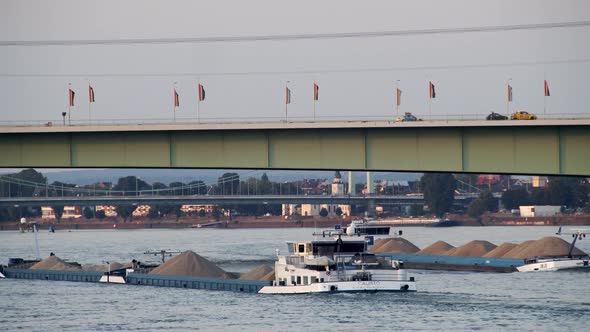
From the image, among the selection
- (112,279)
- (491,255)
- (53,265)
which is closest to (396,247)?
(491,255)

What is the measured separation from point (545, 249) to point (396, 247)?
26289 millimetres

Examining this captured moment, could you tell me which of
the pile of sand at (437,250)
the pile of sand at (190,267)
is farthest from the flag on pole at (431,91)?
the pile of sand at (437,250)

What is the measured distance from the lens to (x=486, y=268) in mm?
125438

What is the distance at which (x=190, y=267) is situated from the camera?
368ft

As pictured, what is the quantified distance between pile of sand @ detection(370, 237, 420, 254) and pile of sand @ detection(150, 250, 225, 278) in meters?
38.3

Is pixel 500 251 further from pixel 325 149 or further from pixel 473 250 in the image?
pixel 325 149

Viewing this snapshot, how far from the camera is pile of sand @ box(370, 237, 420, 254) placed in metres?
148

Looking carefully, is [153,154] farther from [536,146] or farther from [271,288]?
[536,146]

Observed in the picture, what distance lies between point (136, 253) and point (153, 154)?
79378mm

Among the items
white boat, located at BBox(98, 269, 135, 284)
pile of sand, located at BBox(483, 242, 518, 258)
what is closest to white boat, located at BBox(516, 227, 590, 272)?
pile of sand, located at BBox(483, 242, 518, 258)

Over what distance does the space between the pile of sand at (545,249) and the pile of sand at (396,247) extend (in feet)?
60.3

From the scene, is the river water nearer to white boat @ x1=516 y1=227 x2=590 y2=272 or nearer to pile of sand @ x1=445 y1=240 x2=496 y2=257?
white boat @ x1=516 y1=227 x2=590 y2=272

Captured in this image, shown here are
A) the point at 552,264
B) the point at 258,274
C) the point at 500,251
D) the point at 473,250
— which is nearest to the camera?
the point at 258,274

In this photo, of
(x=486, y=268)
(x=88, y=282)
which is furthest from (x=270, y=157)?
(x=486, y=268)
